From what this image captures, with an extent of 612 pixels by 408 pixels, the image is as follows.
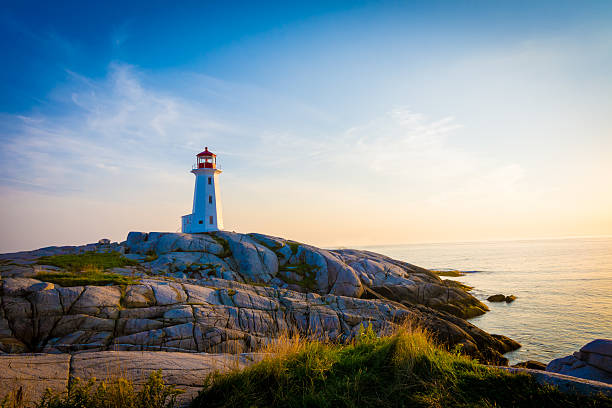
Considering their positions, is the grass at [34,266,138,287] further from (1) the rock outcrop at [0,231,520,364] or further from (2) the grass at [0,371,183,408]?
(2) the grass at [0,371,183,408]

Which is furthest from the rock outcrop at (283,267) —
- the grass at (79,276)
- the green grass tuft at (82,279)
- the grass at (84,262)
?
the green grass tuft at (82,279)

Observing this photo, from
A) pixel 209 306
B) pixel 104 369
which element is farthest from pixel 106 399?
pixel 209 306

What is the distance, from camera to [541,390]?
5238mm

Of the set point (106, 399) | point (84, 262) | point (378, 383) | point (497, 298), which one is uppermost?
point (84, 262)

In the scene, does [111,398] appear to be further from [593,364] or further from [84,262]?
[84,262]

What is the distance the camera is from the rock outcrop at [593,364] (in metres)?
11.6

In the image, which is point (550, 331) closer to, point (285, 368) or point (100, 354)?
point (285, 368)

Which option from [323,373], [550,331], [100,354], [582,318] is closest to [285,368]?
[323,373]

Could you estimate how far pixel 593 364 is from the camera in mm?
12000

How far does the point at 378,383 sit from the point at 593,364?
38.4 ft

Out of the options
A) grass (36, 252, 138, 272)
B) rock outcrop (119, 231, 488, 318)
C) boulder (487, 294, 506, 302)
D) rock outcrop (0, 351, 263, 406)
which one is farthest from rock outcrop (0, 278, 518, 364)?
boulder (487, 294, 506, 302)

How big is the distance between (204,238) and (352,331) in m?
21.7

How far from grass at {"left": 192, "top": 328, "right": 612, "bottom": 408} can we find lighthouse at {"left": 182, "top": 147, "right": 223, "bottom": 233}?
3704cm

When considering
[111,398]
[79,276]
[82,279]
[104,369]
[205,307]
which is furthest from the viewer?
Answer: [79,276]
